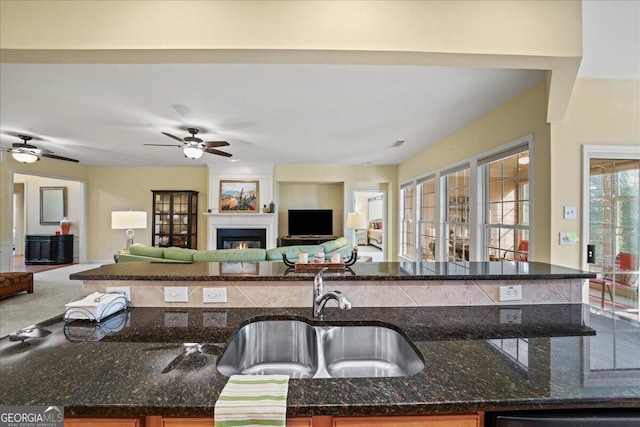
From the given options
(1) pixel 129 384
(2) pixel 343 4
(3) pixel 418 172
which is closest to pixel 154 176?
(3) pixel 418 172

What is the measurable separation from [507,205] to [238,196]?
16.9 feet

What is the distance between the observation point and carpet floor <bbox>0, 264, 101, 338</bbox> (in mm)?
3230

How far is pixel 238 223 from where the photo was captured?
6.29 m

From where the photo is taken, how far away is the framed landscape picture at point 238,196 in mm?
6312

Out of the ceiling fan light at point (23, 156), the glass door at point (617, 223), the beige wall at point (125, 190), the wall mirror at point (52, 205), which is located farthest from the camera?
the wall mirror at point (52, 205)

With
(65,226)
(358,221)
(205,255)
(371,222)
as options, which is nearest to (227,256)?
(205,255)

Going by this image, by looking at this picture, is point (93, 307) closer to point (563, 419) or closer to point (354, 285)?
point (354, 285)

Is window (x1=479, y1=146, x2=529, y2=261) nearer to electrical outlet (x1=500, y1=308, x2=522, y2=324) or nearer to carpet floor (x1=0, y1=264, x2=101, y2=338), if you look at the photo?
electrical outlet (x1=500, y1=308, x2=522, y2=324)

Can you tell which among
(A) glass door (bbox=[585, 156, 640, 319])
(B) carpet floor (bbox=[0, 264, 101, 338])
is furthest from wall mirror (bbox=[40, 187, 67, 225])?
(A) glass door (bbox=[585, 156, 640, 319])

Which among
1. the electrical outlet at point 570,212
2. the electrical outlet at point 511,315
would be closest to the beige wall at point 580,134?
the electrical outlet at point 570,212

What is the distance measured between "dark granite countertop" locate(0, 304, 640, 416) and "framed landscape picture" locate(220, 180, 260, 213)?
5201 millimetres

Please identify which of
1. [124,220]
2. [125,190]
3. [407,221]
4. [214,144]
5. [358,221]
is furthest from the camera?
[125,190]

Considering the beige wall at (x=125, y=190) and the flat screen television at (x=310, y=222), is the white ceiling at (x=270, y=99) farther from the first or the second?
the flat screen television at (x=310, y=222)

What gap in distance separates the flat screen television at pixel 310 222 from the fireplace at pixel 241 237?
69 centimetres
